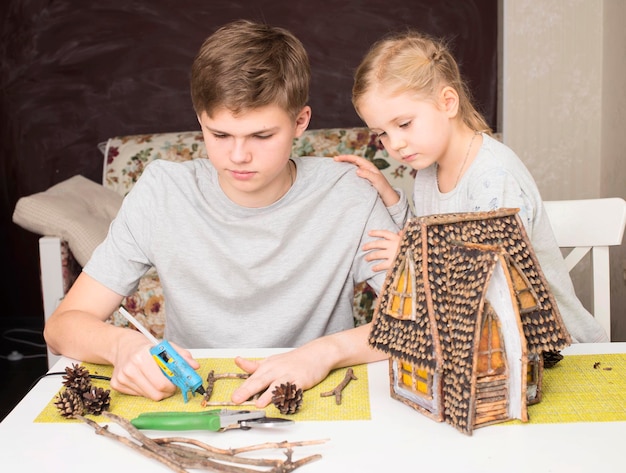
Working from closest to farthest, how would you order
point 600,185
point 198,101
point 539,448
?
point 539,448 < point 198,101 < point 600,185

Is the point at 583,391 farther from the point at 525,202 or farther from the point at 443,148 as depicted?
the point at 443,148

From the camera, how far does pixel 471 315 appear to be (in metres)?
0.96

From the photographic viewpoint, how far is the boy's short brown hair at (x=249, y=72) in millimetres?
1364

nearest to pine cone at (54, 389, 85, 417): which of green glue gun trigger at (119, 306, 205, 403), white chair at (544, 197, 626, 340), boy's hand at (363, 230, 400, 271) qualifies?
green glue gun trigger at (119, 306, 205, 403)

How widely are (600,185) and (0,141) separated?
273cm

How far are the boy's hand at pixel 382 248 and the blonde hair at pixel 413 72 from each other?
0.31m

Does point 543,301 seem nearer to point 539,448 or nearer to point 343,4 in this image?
point 539,448

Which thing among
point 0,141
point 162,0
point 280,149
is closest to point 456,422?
point 280,149

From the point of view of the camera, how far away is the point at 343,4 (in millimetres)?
3611

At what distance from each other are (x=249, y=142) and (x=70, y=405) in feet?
1.82

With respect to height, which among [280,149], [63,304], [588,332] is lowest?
[588,332]

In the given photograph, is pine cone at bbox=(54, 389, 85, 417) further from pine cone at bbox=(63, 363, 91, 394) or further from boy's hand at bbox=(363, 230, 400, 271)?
boy's hand at bbox=(363, 230, 400, 271)

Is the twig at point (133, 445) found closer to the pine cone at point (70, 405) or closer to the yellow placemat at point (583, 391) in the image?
the pine cone at point (70, 405)

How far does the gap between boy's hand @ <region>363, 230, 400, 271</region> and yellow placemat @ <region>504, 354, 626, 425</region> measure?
38 cm
